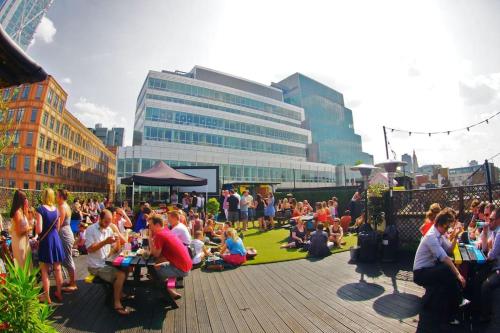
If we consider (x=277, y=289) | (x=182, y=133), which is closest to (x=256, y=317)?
(x=277, y=289)

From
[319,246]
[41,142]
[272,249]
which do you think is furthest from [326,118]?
[319,246]

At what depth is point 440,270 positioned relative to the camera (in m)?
4.10

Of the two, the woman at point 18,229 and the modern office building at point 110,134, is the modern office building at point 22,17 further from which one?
the woman at point 18,229

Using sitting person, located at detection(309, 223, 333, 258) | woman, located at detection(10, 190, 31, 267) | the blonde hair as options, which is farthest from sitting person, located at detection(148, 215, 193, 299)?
sitting person, located at detection(309, 223, 333, 258)

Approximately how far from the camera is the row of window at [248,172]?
123ft

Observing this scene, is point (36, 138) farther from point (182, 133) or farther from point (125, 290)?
point (125, 290)

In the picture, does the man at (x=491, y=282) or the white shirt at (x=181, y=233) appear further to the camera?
the white shirt at (x=181, y=233)

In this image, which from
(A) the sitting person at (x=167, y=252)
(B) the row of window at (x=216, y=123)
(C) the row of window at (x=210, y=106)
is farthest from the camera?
(C) the row of window at (x=210, y=106)

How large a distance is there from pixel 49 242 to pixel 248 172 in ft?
143

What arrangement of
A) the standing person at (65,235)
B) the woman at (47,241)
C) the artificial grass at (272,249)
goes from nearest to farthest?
the woman at (47,241) < the standing person at (65,235) < the artificial grass at (272,249)

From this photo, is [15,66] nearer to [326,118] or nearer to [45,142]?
[45,142]

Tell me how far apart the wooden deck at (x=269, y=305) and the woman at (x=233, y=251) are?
75 centimetres

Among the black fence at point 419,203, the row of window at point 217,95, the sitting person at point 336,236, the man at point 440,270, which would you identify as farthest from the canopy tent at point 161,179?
the row of window at point 217,95

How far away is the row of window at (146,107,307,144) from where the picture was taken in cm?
4153
